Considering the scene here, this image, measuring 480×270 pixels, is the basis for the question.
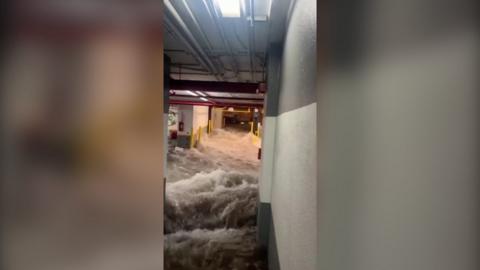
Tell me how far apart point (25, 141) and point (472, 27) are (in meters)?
0.82

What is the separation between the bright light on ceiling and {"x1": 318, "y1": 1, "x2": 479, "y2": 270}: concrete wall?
150 cm

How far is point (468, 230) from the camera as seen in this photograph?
42 cm

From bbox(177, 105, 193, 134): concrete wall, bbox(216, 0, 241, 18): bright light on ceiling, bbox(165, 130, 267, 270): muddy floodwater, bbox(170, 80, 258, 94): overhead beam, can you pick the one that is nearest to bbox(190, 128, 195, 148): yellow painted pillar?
bbox(177, 105, 193, 134): concrete wall

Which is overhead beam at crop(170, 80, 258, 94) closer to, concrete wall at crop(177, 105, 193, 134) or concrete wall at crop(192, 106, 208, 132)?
concrete wall at crop(177, 105, 193, 134)

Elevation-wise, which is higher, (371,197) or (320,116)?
(320,116)

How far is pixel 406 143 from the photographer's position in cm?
55

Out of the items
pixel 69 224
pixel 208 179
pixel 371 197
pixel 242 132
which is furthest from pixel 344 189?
pixel 242 132

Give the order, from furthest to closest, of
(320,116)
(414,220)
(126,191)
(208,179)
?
(208,179), (320,116), (126,191), (414,220)

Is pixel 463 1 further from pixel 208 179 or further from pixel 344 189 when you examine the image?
pixel 208 179

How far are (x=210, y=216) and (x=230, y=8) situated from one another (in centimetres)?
341

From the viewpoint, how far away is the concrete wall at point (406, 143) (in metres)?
0.43

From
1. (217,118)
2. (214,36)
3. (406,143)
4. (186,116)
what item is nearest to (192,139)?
(186,116)

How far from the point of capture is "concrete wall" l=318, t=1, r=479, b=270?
426 mm

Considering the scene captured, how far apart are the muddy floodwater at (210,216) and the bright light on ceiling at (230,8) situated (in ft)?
8.72
